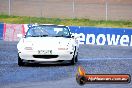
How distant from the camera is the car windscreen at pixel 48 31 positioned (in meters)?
15.6

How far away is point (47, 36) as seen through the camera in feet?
50.5

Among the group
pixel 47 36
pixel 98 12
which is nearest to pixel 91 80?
pixel 47 36

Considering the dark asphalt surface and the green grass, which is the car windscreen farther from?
the green grass

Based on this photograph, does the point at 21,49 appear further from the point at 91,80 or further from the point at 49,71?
the point at 91,80

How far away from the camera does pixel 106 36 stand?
28.3m

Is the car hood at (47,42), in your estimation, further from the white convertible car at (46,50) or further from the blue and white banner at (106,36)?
the blue and white banner at (106,36)

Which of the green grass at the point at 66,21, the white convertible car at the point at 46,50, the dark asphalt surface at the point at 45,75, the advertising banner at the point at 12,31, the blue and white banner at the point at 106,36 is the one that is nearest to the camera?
the dark asphalt surface at the point at 45,75

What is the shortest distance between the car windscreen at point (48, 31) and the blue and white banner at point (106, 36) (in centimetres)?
1194

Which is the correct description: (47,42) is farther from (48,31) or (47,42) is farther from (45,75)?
(45,75)

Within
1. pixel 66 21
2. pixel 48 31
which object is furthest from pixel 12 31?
pixel 48 31

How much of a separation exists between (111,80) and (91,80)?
172 millimetres

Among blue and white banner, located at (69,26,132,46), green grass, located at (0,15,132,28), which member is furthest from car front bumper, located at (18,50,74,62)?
green grass, located at (0,15,132,28)

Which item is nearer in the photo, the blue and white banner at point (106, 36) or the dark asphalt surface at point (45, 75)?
the dark asphalt surface at point (45, 75)

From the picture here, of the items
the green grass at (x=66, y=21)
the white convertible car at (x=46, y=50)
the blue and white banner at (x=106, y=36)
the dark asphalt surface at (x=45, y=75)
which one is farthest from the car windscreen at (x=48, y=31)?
the green grass at (x=66, y=21)
